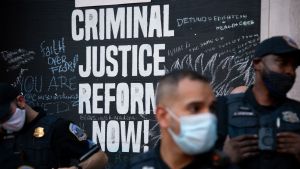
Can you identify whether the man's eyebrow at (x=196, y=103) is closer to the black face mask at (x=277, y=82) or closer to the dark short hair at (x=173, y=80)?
the dark short hair at (x=173, y=80)

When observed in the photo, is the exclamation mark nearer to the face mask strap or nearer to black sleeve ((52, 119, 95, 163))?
black sleeve ((52, 119, 95, 163))

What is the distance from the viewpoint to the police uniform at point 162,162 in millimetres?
2088

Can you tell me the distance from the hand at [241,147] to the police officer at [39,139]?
4.05 ft

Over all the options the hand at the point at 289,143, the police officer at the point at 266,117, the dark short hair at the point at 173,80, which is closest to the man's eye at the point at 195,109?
the dark short hair at the point at 173,80

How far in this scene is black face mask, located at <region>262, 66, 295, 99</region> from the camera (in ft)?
8.70

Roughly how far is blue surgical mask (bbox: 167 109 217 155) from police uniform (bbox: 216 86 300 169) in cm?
49

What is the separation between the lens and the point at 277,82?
2.65 m

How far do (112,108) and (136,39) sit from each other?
820 millimetres

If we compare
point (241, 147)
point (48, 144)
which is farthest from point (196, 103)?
point (48, 144)

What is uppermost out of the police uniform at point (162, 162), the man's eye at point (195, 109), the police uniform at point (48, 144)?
the man's eye at point (195, 109)

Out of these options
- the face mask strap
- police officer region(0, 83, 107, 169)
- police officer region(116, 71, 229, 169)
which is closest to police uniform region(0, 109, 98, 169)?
police officer region(0, 83, 107, 169)

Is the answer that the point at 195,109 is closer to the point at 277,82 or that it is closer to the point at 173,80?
the point at 173,80

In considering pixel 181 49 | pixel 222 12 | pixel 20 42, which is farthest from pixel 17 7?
pixel 222 12

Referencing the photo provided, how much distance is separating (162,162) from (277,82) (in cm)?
85
